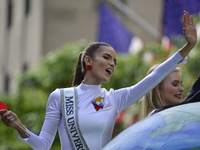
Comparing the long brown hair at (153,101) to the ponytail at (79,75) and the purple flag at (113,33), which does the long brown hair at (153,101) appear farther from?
the purple flag at (113,33)

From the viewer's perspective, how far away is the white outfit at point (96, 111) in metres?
4.65

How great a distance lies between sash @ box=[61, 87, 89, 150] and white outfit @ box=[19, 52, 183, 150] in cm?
3

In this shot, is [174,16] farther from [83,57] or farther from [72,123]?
[72,123]

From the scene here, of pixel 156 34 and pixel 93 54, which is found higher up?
pixel 93 54

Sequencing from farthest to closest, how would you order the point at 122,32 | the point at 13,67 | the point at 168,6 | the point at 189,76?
the point at 13,67 < the point at 122,32 < the point at 168,6 < the point at 189,76

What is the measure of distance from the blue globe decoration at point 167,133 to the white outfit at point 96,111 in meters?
0.58

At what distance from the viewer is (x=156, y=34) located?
23.1 meters

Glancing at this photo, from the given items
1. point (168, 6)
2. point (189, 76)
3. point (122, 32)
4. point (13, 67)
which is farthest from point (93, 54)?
point (13, 67)

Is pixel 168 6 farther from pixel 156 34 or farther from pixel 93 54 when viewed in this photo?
pixel 93 54

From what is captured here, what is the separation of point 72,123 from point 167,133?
3.11ft

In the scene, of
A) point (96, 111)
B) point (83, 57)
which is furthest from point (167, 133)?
point (83, 57)

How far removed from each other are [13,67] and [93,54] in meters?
26.4

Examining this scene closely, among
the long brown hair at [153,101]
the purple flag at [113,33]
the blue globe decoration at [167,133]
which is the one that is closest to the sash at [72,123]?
the blue globe decoration at [167,133]

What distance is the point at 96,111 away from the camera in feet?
15.4
